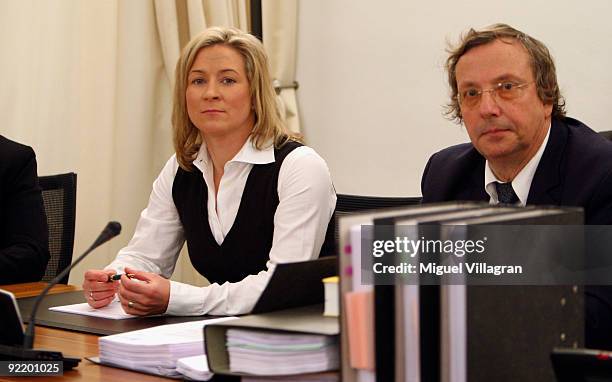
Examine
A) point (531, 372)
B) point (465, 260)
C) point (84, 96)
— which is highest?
point (84, 96)

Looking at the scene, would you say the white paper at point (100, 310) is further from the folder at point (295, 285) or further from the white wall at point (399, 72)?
the white wall at point (399, 72)

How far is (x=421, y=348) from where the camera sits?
3.67 ft

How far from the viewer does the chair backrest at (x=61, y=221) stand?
2.90 m

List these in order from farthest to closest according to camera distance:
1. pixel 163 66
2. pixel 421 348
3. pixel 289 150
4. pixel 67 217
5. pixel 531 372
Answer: pixel 163 66 → pixel 67 217 → pixel 289 150 → pixel 531 372 → pixel 421 348

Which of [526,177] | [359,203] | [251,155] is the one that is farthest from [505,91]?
[251,155]

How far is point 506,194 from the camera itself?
2.06 meters

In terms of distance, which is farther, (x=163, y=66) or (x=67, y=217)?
(x=163, y=66)

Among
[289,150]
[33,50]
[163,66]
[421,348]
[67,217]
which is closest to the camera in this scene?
[421,348]

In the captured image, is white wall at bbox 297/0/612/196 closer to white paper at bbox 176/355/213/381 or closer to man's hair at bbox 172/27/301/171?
man's hair at bbox 172/27/301/171

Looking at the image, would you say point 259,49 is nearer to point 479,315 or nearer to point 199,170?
point 199,170

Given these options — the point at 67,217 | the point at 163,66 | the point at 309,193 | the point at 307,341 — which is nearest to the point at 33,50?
the point at 163,66

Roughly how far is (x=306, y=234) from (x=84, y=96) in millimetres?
1725

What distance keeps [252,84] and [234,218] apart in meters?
0.40

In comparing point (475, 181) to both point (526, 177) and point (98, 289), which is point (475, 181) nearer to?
point (526, 177)
